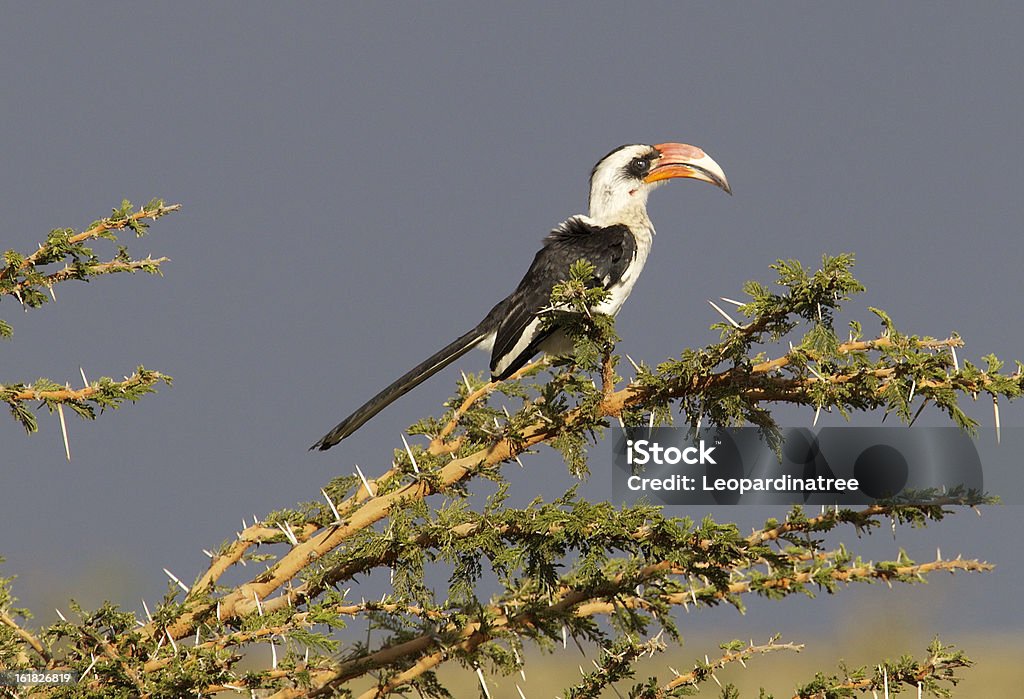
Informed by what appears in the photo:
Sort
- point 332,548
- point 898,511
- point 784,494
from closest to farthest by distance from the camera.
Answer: point 898,511
point 332,548
point 784,494

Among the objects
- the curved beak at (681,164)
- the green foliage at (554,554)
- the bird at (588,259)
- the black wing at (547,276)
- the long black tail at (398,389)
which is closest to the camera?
the green foliage at (554,554)

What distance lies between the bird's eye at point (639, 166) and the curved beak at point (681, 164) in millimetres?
61

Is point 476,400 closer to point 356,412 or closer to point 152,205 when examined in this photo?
point 356,412

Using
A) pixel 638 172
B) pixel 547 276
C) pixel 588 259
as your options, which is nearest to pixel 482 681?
pixel 547 276

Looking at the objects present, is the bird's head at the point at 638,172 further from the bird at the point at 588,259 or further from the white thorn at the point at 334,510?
the white thorn at the point at 334,510

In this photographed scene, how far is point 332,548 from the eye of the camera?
186 inches

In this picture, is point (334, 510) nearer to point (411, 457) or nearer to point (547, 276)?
point (411, 457)

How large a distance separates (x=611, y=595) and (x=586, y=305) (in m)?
1.12

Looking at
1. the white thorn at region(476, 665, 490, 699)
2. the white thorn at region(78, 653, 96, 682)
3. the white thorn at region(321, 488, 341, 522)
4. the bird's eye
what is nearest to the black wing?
the bird's eye

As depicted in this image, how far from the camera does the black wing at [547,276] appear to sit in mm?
6664

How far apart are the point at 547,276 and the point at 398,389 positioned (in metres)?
1.53

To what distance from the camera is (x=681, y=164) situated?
322 inches

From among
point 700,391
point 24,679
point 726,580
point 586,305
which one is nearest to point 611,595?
point 726,580

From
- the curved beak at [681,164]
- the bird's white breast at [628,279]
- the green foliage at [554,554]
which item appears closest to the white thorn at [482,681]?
the green foliage at [554,554]
